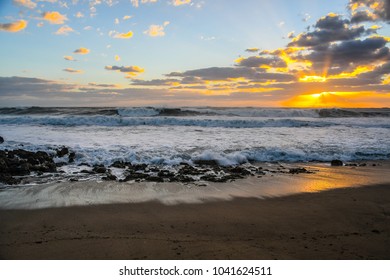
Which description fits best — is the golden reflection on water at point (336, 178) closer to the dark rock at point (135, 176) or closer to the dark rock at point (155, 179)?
the dark rock at point (155, 179)

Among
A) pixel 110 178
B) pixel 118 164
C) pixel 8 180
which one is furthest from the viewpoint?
pixel 118 164

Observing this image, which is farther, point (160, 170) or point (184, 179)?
point (160, 170)

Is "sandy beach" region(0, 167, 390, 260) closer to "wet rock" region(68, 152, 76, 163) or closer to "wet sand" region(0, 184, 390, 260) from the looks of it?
"wet sand" region(0, 184, 390, 260)

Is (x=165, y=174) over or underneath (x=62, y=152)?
underneath

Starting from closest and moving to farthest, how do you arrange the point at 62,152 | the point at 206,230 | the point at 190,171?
the point at 206,230, the point at 190,171, the point at 62,152

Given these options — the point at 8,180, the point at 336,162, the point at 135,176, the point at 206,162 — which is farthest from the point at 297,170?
the point at 8,180

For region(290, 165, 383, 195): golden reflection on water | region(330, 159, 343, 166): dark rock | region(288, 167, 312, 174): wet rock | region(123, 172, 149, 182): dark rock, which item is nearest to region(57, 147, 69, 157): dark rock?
region(123, 172, 149, 182): dark rock

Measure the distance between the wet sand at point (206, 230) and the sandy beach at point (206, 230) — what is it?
10 millimetres

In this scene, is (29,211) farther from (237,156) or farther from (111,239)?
(237,156)

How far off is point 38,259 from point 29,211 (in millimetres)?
1702

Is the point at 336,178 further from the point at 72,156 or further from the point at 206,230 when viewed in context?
the point at 72,156

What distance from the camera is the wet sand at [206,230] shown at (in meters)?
3.26

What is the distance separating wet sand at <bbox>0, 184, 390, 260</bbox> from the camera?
10.7 ft

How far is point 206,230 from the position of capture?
388 centimetres
